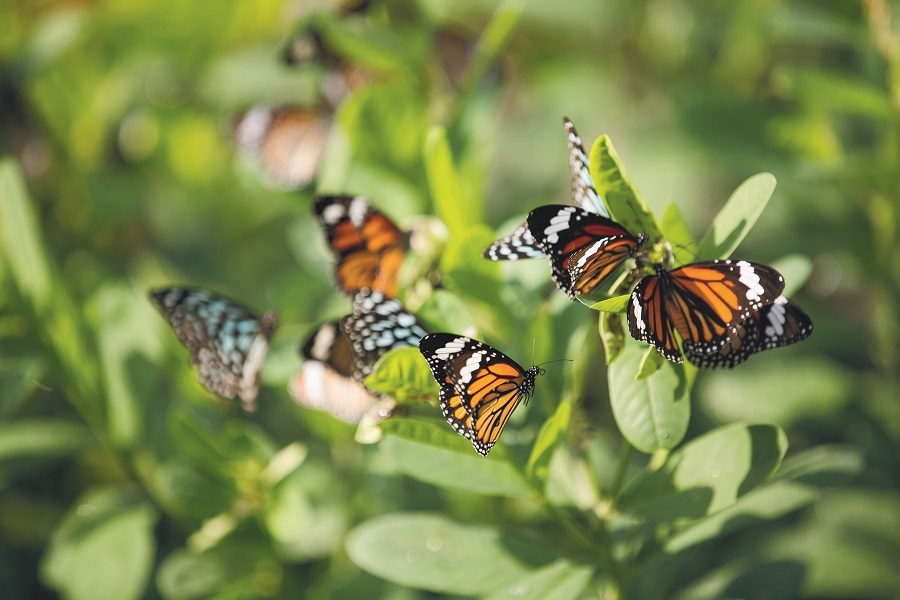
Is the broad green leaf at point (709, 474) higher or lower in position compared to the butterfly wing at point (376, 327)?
lower

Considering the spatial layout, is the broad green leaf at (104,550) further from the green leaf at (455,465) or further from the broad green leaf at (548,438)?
the broad green leaf at (548,438)

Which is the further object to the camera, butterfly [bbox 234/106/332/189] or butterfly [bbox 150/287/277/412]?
butterfly [bbox 234/106/332/189]

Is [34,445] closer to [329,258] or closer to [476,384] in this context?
[329,258]

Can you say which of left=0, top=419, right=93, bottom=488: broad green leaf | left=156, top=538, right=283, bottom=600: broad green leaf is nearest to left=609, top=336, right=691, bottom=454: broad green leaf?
left=156, top=538, right=283, bottom=600: broad green leaf

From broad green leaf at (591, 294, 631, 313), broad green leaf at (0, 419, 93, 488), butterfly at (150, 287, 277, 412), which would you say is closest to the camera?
broad green leaf at (591, 294, 631, 313)

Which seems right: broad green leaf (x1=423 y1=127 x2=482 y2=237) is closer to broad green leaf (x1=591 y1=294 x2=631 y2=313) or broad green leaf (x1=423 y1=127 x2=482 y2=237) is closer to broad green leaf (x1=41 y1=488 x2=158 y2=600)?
broad green leaf (x1=591 y1=294 x2=631 y2=313)

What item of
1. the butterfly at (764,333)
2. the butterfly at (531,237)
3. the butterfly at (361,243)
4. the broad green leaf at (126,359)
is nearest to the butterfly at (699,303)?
the butterfly at (764,333)

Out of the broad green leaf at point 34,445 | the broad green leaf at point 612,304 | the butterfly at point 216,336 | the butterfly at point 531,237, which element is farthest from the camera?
the broad green leaf at point 34,445
